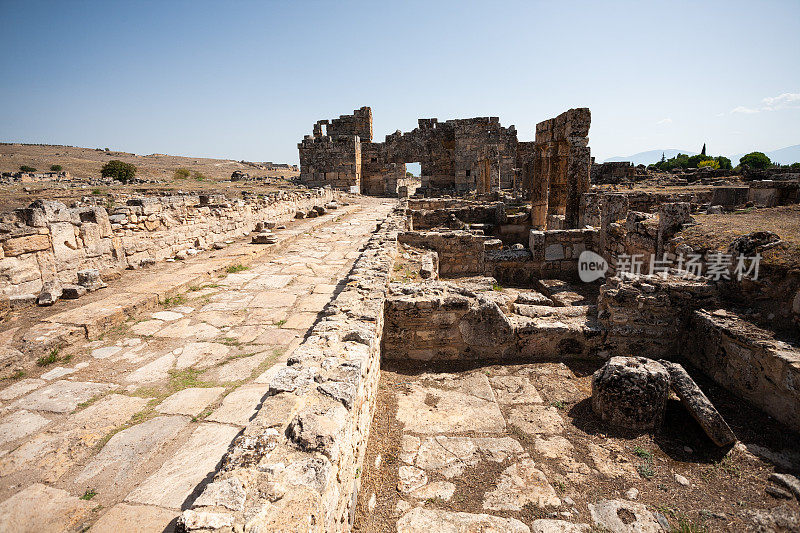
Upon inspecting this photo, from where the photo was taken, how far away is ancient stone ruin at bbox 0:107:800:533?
228 cm

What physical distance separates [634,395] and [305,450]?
10.0 ft

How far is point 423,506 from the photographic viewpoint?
8.61 feet

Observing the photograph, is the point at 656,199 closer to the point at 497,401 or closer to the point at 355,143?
the point at 497,401

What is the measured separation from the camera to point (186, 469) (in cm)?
248

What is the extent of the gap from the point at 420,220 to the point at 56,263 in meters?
10.0

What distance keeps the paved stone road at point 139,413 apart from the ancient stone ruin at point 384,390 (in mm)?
17

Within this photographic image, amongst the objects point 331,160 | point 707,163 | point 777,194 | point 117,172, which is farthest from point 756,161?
point 117,172

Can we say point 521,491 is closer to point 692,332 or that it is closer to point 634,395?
point 634,395

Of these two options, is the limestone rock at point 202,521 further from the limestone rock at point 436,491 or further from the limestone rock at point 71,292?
the limestone rock at point 71,292

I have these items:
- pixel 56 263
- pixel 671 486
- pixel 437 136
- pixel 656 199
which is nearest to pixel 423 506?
pixel 671 486

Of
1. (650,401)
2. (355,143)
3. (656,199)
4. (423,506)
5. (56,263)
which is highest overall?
(355,143)

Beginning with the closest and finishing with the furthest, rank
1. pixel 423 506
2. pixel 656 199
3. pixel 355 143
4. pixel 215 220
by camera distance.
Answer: pixel 423 506, pixel 215 220, pixel 656 199, pixel 355 143

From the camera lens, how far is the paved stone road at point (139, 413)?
2234 mm

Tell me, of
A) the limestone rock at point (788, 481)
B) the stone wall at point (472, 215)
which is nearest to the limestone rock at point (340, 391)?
the limestone rock at point (788, 481)
